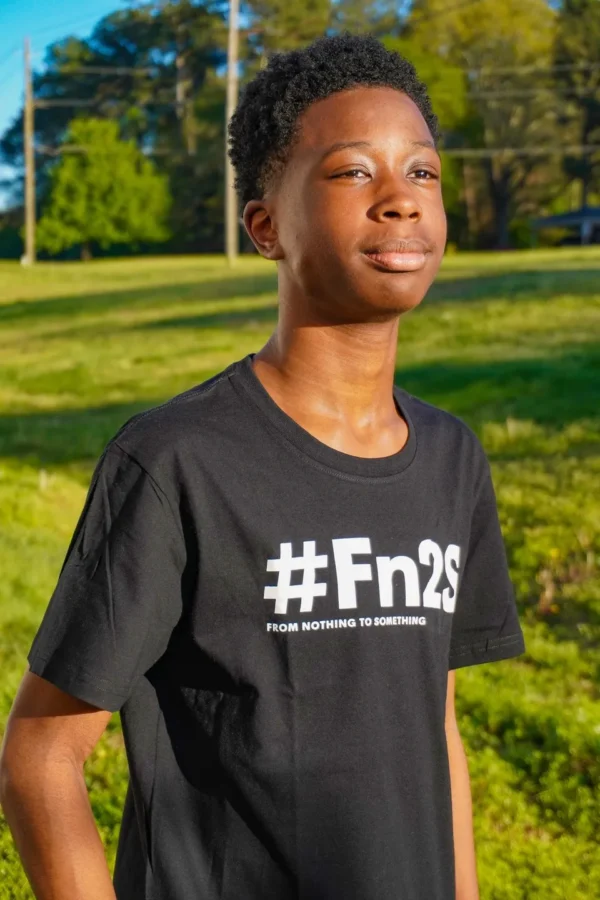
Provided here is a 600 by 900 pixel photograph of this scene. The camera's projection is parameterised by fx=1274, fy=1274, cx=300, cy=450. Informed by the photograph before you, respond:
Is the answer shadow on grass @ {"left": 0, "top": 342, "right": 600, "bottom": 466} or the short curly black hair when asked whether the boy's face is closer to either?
the short curly black hair

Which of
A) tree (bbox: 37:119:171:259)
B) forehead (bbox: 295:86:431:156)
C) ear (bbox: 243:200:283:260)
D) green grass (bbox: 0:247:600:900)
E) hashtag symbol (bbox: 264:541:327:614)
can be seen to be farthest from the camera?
tree (bbox: 37:119:171:259)

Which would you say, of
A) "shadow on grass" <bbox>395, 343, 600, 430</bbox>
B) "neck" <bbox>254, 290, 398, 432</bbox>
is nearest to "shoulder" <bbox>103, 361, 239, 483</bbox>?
"neck" <bbox>254, 290, 398, 432</bbox>

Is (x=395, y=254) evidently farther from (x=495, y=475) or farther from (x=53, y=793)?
(x=495, y=475)

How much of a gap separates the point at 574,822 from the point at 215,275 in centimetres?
3117

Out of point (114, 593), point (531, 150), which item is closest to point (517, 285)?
point (114, 593)

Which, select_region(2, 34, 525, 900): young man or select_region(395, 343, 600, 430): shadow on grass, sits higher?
select_region(2, 34, 525, 900): young man

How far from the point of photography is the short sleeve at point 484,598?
7.54 feet

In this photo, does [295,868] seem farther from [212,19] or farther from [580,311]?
→ [212,19]

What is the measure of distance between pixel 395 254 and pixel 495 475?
21.3 feet

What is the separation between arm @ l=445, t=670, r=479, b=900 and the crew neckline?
0.47 meters

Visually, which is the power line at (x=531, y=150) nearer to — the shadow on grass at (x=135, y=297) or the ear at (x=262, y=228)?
the shadow on grass at (x=135, y=297)

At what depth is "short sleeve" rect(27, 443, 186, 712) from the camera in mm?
1790

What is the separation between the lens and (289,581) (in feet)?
Result: 6.18

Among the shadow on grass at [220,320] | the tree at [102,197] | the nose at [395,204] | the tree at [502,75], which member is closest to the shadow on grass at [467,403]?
the shadow on grass at [220,320]
